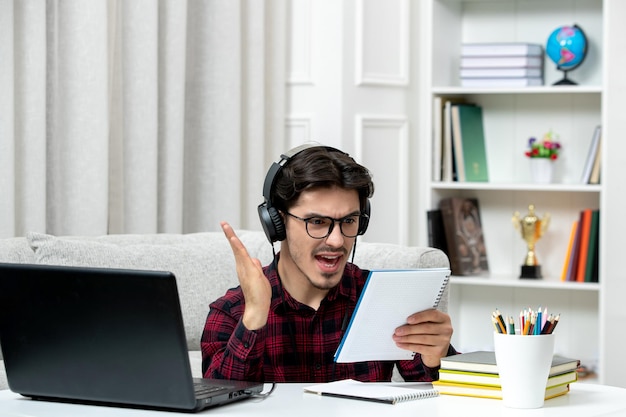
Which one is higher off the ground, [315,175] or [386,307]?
[315,175]

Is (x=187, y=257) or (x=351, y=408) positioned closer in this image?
(x=351, y=408)

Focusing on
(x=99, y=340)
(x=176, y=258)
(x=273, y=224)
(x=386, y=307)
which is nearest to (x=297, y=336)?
(x=273, y=224)

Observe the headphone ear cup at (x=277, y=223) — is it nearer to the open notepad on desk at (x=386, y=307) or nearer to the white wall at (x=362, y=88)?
the open notepad on desk at (x=386, y=307)

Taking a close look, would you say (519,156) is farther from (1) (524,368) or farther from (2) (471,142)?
(1) (524,368)

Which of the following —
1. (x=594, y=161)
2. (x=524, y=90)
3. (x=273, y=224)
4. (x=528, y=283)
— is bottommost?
(x=528, y=283)

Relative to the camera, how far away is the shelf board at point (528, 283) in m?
3.57

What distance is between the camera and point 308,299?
1.85 metres

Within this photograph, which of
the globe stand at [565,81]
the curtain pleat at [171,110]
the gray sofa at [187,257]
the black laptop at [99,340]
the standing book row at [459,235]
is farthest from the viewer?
the standing book row at [459,235]

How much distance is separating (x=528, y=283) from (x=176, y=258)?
1659mm

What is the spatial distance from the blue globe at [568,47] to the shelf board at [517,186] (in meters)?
0.45

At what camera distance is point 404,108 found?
379 cm

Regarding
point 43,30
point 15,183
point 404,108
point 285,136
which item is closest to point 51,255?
point 15,183

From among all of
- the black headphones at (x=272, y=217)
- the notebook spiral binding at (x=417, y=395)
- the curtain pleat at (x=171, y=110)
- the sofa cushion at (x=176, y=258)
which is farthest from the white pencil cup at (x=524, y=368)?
the curtain pleat at (x=171, y=110)

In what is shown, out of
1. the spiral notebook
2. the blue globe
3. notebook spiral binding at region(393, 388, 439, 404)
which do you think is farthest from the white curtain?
notebook spiral binding at region(393, 388, 439, 404)
